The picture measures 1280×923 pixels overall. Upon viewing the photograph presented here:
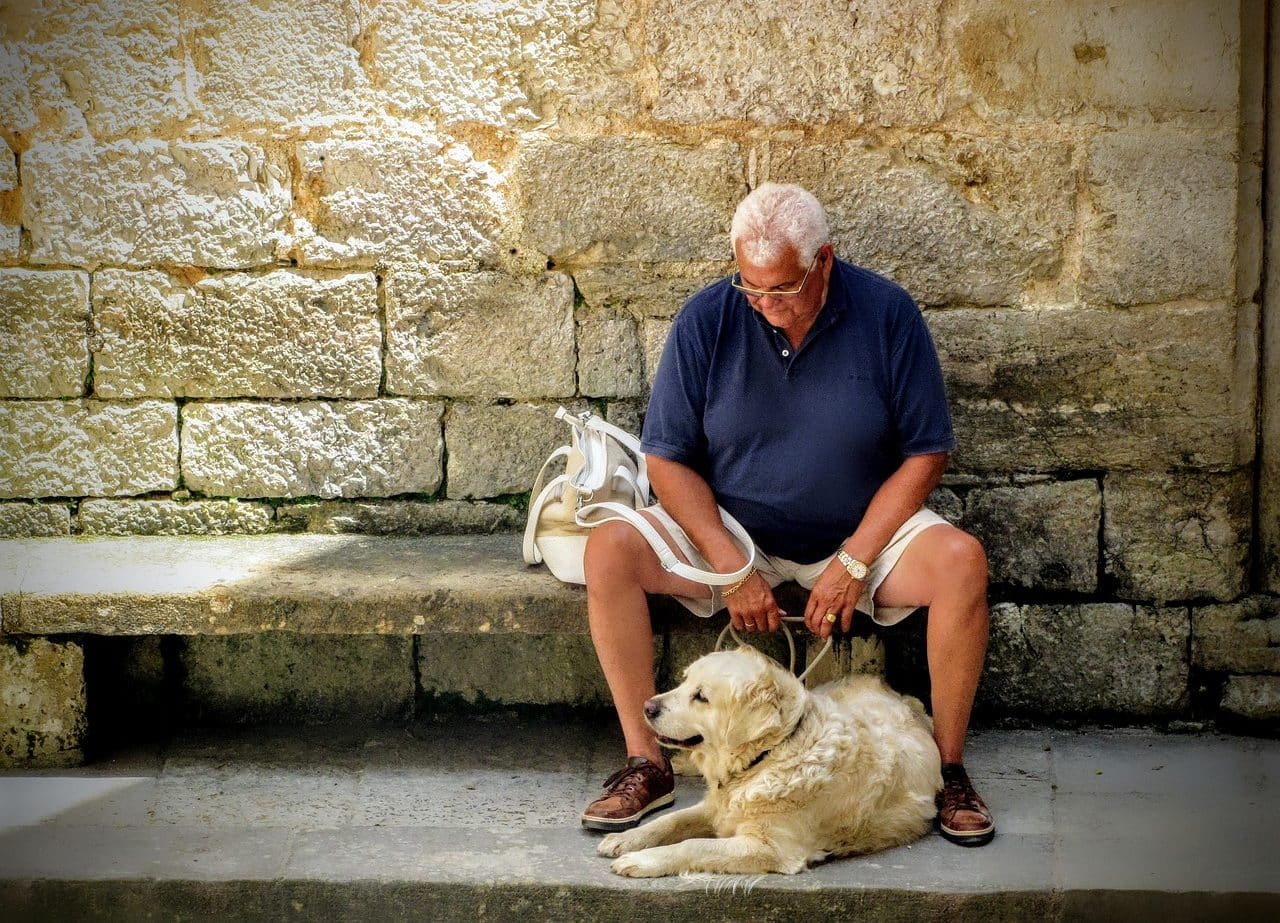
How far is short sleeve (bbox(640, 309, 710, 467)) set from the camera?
3637 millimetres

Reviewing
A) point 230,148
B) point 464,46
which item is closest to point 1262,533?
point 464,46

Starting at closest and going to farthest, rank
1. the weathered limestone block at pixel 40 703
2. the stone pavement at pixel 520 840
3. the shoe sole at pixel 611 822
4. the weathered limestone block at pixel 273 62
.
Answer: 1. the stone pavement at pixel 520 840
2. the shoe sole at pixel 611 822
3. the weathered limestone block at pixel 40 703
4. the weathered limestone block at pixel 273 62

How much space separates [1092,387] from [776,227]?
137cm

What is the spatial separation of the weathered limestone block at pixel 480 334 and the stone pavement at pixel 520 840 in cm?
119

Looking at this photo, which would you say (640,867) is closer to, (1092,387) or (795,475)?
(795,475)

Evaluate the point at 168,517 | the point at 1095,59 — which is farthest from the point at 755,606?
the point at 168,517

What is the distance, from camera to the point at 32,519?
174 inches

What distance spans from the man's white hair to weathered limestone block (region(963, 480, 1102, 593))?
1.24 meters

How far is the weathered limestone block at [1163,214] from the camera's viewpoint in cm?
398

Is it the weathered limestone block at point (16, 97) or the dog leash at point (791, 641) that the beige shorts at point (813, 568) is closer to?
the dog leash at point (791, 641)

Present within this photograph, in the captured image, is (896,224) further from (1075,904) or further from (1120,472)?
(1075,904)

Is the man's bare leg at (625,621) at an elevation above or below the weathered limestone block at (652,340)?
below

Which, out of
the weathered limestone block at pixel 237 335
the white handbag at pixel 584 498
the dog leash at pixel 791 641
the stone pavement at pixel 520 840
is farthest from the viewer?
the weathered limestone block at pixel 237 335

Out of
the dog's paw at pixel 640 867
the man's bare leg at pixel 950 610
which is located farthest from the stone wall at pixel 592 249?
the dog's paw at pixel 640 867
